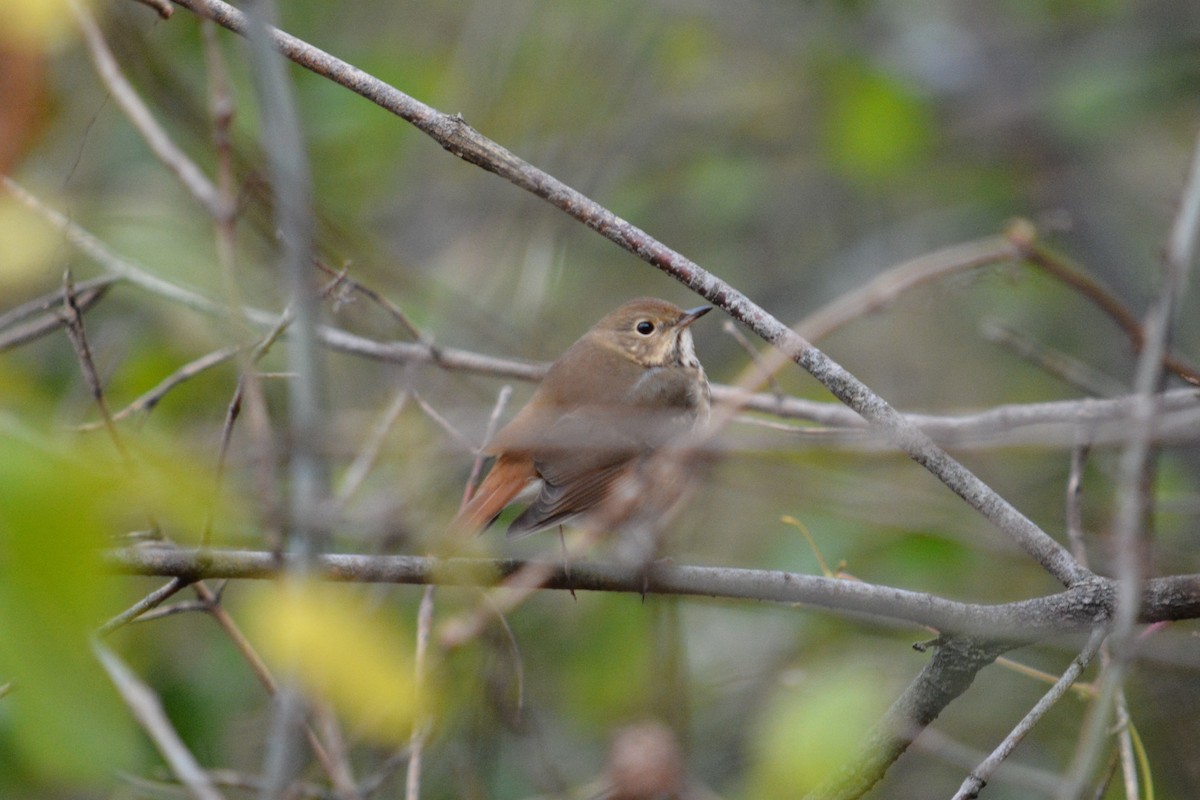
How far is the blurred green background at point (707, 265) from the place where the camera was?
3.85 meters

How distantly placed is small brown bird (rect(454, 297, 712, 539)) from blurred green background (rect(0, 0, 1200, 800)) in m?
0.26

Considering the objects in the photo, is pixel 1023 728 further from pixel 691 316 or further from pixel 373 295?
pixel 691 316

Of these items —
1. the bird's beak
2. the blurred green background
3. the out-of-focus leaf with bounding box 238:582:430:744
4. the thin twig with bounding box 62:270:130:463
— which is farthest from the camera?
the bird's beak

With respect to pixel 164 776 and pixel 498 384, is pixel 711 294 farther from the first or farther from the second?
pixel 498 384

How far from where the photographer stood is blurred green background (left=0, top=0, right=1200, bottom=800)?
3854mm

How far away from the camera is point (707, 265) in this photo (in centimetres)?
700

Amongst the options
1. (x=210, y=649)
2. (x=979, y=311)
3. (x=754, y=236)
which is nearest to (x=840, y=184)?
(x=754, y=236)

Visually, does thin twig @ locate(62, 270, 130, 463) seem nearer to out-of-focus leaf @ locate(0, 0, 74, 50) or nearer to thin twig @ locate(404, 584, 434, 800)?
out-of-focus leaf @ locate(0, 0, 74, 50)

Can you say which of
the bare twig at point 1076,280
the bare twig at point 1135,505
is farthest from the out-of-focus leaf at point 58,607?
the bare twig at point 1076,280

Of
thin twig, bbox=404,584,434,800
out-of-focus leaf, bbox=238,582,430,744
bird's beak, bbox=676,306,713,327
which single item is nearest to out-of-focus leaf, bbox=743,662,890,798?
thin twig, bbox=404,584,434,800

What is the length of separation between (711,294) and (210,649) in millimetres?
3185

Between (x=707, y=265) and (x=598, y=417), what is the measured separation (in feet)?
10.7

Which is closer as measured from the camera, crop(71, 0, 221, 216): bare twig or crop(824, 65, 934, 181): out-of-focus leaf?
crop(71, 0, 221, 216): bare twig

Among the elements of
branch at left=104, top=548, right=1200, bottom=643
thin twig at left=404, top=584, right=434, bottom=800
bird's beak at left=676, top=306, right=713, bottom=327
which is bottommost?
thin twig at left=404, top=584, right=434, bottom=800
